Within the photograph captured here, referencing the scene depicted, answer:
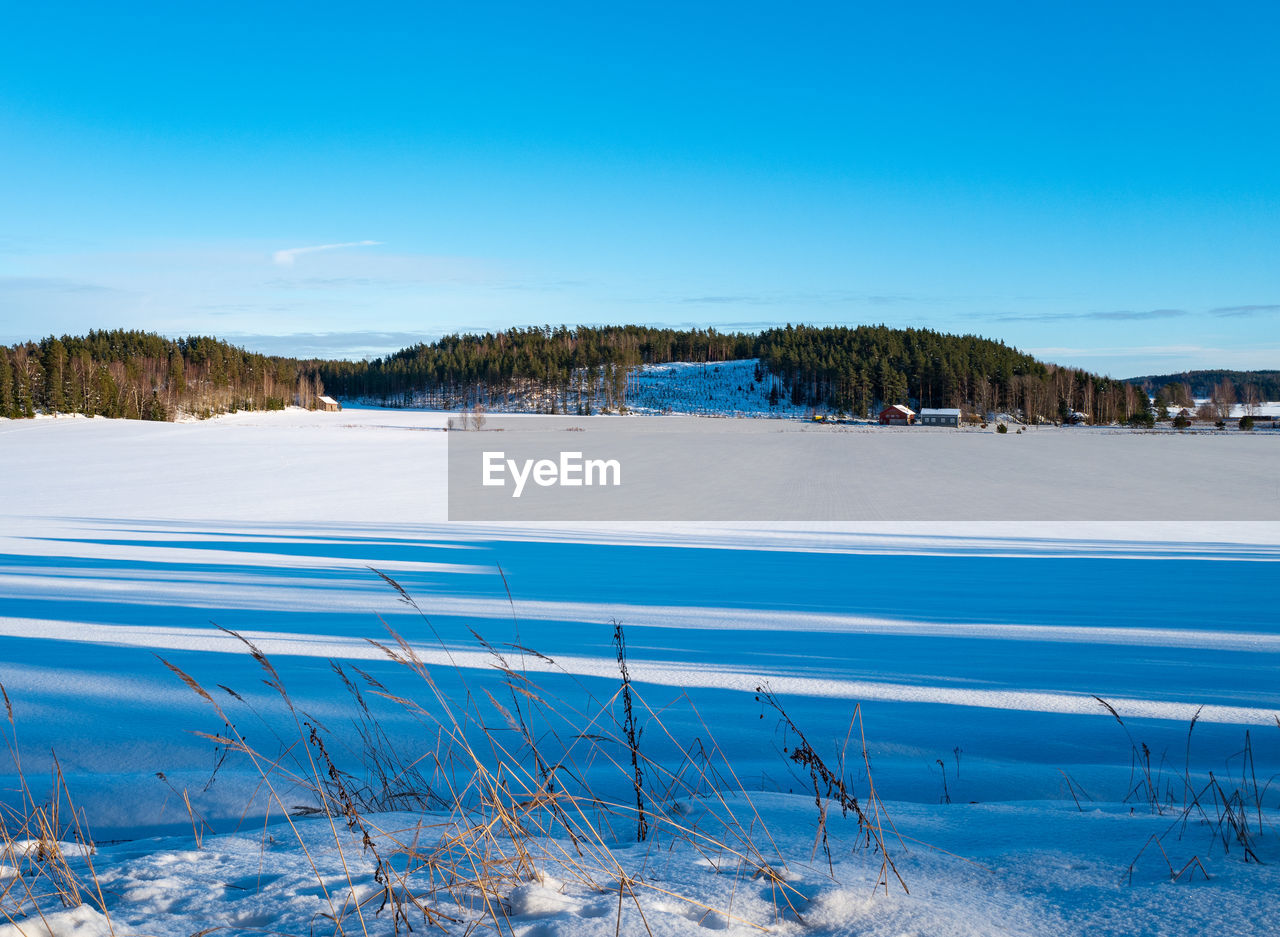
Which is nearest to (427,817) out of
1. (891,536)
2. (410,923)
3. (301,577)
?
(410,923)

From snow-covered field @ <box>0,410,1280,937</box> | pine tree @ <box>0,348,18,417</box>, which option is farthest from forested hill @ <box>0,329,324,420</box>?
snow-covered field @ <box>0,410,1280,937</box>

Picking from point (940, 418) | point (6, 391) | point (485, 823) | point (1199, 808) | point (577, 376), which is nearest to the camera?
point (485, 823)

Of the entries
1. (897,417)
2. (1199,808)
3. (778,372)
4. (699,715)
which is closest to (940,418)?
(897,417)

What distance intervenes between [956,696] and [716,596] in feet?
12.5

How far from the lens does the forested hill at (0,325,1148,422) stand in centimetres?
9381

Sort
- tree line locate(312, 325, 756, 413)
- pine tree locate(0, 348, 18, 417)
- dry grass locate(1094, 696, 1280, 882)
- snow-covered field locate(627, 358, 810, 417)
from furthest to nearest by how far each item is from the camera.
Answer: tree line locate(312, 325, 756, 413)
snow-covered field locate(627, 358, 810, 417)
pine tree locate(0, 348, 18, 417)
dry grass locate(1094, 696, 1280, 882)

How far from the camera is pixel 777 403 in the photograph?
431 feet

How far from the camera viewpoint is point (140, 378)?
3684 inches

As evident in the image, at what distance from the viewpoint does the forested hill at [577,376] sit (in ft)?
308

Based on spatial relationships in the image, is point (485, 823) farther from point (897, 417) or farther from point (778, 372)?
point (778, 372)

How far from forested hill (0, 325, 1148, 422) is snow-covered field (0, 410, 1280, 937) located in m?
79.8

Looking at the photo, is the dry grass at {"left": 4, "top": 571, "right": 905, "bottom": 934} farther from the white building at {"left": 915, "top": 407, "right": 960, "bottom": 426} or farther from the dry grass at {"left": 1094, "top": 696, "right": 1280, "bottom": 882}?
the white building at {"left": 915, "top": 407, "right": 960, "bottom": 426}

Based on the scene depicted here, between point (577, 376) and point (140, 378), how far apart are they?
66599 mm

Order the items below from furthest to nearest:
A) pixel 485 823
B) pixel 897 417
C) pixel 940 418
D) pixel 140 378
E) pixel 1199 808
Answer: pixel 897 417, pixel 140 378, pixel 940 418, pixel 1199 808, pixel 485 823
